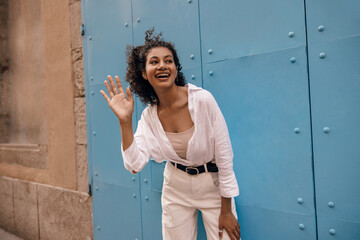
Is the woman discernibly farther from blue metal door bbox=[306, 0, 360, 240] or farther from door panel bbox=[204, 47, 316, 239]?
blue metal door bbox=[306, 0, 360, 240]

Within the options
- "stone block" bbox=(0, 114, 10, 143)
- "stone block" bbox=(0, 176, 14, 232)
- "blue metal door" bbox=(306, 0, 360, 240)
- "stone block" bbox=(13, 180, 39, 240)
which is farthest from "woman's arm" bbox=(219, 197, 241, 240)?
"stone block" bbox=(0, 114, 10, 143)

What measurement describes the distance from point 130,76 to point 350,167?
1.39 m

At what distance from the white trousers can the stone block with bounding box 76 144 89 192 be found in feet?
5.47

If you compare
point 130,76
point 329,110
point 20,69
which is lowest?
point 329,110

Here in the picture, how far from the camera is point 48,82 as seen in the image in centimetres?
363

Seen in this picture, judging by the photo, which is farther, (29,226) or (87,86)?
(29,226)

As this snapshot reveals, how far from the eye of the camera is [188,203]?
5.57ft

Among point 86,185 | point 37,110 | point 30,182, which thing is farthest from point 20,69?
point 86,185

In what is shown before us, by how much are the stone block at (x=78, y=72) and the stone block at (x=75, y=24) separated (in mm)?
86

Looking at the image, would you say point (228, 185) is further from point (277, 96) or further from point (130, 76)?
point (130, 76)

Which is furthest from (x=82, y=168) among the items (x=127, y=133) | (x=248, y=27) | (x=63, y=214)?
(x=248, y=27)

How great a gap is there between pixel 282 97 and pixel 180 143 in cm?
67

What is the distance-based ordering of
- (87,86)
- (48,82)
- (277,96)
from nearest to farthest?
(277,96) → (87,86) → (48,82)

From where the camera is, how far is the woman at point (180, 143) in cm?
154
